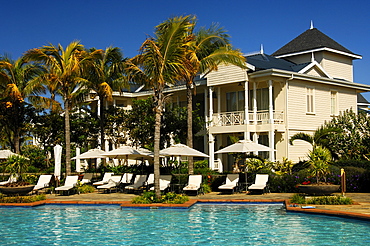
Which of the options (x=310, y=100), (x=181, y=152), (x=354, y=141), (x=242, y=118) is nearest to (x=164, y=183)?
(x=181, y=152)

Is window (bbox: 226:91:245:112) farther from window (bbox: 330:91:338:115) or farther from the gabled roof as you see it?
the gabled roof

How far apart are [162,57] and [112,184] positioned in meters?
7.89

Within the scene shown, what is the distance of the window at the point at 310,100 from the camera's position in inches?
1156

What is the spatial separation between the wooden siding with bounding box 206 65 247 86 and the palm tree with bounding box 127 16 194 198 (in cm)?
1079

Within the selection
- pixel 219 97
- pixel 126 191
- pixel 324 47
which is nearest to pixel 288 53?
pixel 324 47

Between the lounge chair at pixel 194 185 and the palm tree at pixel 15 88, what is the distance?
38.2 ft

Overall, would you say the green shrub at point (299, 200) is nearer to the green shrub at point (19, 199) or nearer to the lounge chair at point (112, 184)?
the lounge chair at point (112, 184)

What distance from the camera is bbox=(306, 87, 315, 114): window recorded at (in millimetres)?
29375

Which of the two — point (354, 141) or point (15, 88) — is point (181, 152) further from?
point (15, 88)

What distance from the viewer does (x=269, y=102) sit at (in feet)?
88.1

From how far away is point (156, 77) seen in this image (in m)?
16.6

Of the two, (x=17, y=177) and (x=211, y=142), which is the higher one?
(x=211, y=142)

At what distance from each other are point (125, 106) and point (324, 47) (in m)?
15.6

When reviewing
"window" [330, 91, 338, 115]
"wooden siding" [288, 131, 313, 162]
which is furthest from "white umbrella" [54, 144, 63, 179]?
"window" [330, 91, 338, 115]
